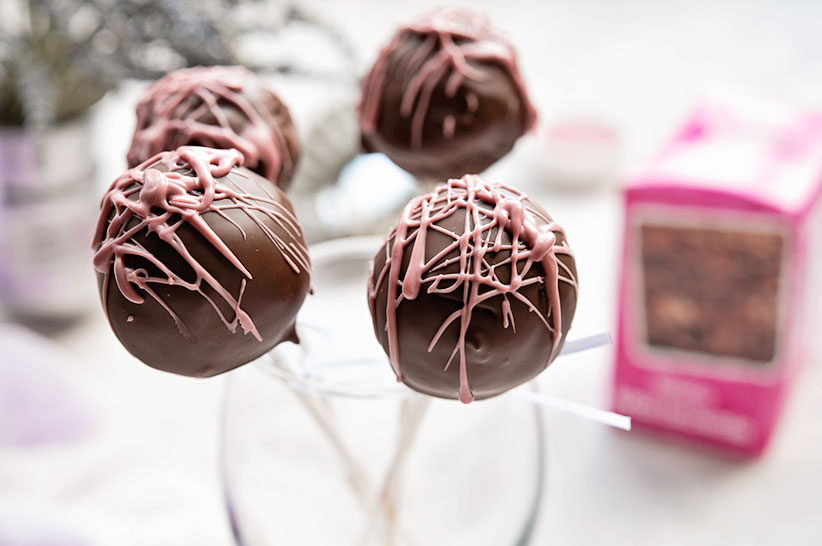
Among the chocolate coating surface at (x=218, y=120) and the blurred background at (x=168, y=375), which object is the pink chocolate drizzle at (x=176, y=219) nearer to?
the chocolate coating surface at (x=218, y=120)

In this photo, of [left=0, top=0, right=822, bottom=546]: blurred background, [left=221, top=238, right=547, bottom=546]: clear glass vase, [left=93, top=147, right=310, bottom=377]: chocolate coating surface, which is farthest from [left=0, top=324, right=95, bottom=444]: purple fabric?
[left=93, top=147, right=310, bottom=377]: chocolate coating surface

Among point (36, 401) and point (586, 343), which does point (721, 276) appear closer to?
point (586, 343)

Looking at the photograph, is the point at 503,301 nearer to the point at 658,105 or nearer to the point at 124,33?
the point at 124,33

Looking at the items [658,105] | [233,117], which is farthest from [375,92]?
[658,105]

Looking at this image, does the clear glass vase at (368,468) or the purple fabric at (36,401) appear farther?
the purple fabric at (36,401)

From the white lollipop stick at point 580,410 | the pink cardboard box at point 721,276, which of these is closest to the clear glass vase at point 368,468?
the white lollipop stick at point 580,410
